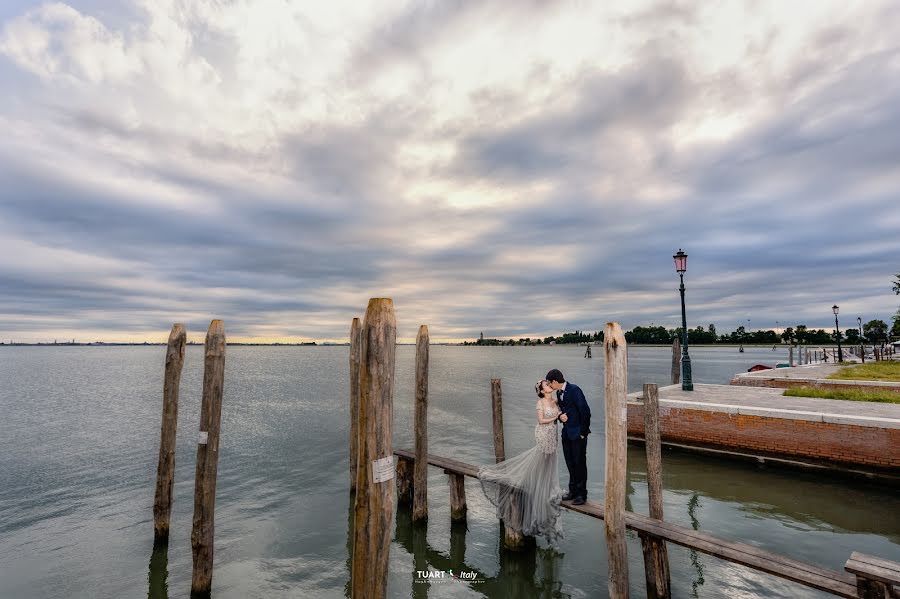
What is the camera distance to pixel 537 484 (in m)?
7.24

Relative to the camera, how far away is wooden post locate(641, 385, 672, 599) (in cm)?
644

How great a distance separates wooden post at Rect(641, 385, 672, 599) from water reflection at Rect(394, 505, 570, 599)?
134 centimetres

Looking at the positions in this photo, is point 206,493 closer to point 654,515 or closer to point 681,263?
point 654,515

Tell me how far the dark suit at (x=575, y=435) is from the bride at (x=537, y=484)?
0.72 feet

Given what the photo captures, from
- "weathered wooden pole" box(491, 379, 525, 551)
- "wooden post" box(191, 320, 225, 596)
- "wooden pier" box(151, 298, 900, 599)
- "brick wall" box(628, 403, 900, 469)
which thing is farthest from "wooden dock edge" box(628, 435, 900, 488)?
"wooden post" box(191, 320, 225, 596)

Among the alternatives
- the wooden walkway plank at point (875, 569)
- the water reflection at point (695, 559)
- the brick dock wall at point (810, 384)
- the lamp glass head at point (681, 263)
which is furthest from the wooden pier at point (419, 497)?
the brick dock wall at point (810, 384)

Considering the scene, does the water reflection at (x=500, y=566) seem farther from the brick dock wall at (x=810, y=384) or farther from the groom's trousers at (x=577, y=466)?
the brick dock wall at (x=810, y=384)

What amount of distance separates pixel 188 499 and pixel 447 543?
25.3 ft

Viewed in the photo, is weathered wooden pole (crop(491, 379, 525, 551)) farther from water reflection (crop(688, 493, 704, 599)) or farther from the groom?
water reflection (crop(688, 493, 704, 599))

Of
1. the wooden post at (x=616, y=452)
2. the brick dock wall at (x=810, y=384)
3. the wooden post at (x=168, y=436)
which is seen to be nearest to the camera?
the wooden post at (x=616, y=452)

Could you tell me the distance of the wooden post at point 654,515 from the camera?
21.1ft

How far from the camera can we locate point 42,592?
24.2ft

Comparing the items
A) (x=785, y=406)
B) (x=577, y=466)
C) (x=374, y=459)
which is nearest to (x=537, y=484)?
(x=577, y=466)

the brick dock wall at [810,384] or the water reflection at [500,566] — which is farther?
the brick dock wall at [810,384]
